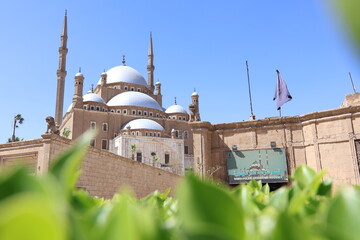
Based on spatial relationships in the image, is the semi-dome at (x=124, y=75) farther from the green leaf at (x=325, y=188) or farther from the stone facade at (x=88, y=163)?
the green leaf at (x=325, y=188)

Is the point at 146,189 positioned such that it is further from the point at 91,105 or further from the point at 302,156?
the point at 91,105

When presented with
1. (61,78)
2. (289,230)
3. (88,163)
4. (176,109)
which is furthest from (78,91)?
(289,230)

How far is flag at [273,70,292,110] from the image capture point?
536 inches

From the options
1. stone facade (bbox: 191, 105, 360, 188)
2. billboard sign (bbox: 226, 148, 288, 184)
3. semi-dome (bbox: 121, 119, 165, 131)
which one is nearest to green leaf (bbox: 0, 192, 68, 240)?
stone facade (bbox: 191, 105, 360, 188)

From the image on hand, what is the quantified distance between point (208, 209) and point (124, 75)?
4116 centimetres

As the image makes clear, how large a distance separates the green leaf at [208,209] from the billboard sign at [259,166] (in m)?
11.2

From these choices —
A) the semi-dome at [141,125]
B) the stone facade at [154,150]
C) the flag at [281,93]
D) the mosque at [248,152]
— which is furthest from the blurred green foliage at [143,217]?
the semi-dome at [141,125]

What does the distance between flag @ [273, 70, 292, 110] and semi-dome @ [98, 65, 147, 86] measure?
2804 centimetres

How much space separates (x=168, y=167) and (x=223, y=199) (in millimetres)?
30868

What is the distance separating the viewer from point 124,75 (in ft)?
133

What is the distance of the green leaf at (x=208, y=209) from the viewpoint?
0.36 m

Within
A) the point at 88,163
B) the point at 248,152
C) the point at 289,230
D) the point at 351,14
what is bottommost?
the point at 289,230

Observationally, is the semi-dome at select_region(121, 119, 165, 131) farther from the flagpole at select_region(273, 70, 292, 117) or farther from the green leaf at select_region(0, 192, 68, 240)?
the green leaf at select_region(0, 192, 68, 240)

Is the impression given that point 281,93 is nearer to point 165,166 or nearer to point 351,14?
point 351,14
